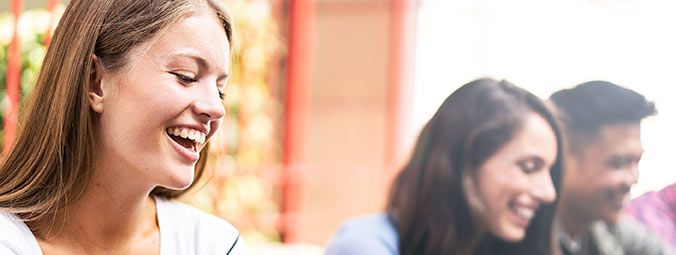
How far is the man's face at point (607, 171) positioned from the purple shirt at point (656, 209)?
39 millimetres

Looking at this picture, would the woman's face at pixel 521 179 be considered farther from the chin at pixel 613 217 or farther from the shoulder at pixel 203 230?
the shoulder at pixel 203 230

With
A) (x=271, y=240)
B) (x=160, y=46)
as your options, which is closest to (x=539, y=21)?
(x=160, y=46)

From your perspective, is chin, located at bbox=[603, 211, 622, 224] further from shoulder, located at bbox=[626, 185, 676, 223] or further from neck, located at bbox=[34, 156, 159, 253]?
neck, located at bbox=[34, 156, 159, 253]

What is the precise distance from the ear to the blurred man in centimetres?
130

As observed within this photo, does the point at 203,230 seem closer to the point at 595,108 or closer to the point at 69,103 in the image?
the point at 69,103

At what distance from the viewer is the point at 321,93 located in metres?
4.90

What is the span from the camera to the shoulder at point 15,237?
4.41 ft

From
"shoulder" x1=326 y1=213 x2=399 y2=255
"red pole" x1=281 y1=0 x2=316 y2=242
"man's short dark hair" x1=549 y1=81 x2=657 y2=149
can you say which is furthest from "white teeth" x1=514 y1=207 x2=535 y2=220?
"red pole" x1=281 y1=0 x2=316 y2=242

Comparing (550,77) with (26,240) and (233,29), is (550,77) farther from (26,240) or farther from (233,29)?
(26,240)

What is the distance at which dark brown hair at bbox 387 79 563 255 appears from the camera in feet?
7.55

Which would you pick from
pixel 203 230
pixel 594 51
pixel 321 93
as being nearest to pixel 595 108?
pixel 594 51

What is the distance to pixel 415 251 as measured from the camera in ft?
7.63

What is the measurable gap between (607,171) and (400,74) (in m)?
2.38

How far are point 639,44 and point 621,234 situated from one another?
1.69ft
